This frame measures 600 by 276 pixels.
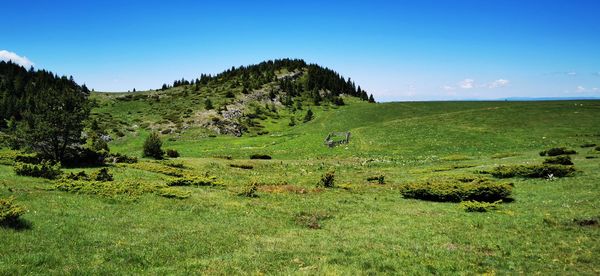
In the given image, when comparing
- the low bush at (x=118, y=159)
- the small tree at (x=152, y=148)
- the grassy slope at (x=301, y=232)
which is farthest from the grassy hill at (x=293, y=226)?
the small tree at (x=152, y=148)

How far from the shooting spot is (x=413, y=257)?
16562 mm

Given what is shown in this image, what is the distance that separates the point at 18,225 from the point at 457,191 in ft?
88.5

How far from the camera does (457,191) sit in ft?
96.6

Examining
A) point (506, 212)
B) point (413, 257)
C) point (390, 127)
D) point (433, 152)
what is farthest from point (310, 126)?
point (413, 257)

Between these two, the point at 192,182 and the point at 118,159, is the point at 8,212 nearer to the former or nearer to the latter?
the point at 192,182

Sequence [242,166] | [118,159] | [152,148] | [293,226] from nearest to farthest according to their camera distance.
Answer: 1. [293,226]
2. [118,159]
3. [242,166]
4. [152,148]

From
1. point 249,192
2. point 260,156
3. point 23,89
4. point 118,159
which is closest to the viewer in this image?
point 249,192

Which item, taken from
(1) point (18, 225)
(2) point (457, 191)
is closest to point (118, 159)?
(1) point (18, 225)

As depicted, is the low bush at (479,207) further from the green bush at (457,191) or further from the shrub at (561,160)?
the shrub at (561,160)

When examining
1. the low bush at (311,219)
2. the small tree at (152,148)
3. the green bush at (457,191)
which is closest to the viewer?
the low bush at (311,219)

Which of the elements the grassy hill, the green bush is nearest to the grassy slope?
the grassy hill

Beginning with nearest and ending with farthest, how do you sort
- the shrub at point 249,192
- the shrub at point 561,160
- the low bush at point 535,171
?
the shrub at point 249,192 < the low bush at point 535,171 < the shrub at point 561,160

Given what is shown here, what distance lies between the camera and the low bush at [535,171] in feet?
110

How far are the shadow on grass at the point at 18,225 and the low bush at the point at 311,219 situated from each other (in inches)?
535
